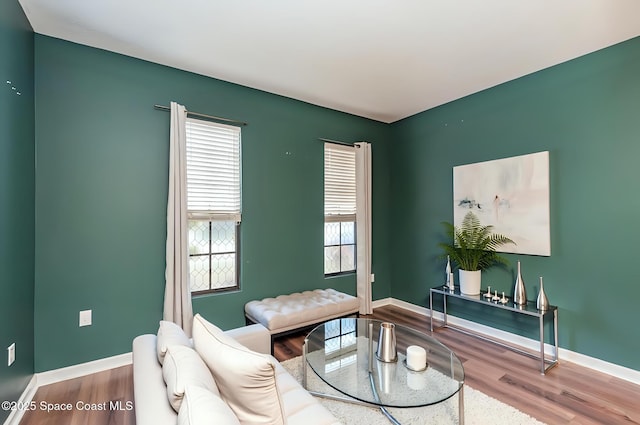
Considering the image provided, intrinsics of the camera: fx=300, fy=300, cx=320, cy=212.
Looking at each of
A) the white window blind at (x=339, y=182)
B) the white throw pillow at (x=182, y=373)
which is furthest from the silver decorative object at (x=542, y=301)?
the white throw pillow at (x=182, y=373)

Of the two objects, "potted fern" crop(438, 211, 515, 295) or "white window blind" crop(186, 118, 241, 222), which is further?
"potted fern" crop(438, 211, 515, 295)

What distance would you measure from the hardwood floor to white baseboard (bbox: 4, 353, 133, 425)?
0.18 feet

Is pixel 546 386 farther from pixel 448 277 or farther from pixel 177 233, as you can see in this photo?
pixel 177 233

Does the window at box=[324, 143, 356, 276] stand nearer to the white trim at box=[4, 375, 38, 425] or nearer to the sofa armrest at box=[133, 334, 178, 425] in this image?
the sofa armrest at box=[133, 334, 178, 425]

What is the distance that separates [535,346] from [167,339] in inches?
128

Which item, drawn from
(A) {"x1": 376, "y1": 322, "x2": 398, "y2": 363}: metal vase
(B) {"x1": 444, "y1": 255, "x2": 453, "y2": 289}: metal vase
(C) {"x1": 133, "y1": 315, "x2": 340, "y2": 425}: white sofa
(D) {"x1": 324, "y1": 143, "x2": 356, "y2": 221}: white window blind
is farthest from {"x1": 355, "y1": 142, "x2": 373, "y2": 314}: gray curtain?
(C) {"x1": 133, "y1": 315, "x2": 340, "y2": 425}: white sofa

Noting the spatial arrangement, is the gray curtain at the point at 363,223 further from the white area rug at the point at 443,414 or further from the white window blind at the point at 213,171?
the white area rug at the point at 443,414

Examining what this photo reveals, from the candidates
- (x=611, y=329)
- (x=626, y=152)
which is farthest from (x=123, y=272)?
(x=626, y=152)

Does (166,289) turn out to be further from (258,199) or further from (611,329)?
(611,329)

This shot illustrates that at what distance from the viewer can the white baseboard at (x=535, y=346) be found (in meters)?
2.43

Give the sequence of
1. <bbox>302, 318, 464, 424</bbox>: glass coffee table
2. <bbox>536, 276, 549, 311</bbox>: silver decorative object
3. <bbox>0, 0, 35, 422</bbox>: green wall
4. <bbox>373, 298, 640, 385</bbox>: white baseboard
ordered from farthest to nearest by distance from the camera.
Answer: <bbox>536, 276, 549, 311</bbox>: silver decorative object → <bbox>373, 298, 640, 385</bbox>: white baseboard → <bbox>0, 0, 35, 422</bbox>: green wall → <bbox>302, 318, 464, 424</bbox>: glass coffee table

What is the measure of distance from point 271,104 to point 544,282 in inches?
133

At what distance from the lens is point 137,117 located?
2.70 metres

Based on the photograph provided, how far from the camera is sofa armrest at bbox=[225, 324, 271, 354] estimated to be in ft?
6.88
